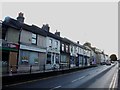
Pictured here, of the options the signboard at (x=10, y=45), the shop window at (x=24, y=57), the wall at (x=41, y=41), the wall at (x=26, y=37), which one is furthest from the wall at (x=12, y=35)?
the wall at (x=41, y=41)

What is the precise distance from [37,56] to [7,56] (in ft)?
27.6

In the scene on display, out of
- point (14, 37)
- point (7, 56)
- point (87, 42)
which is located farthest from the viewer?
point (87, 42)

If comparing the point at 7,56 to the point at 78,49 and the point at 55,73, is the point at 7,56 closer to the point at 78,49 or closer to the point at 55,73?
the point at 55,73

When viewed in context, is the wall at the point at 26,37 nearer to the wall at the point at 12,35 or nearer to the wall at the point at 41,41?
the wall at the point at 12,35

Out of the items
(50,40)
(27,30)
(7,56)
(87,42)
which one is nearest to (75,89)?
(7,56)

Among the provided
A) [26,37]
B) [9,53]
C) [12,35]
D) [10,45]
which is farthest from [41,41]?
[9,53]

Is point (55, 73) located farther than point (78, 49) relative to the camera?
No

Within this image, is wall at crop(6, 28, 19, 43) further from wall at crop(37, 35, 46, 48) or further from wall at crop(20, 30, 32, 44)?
wall at crop(37, 35, 46, 48)

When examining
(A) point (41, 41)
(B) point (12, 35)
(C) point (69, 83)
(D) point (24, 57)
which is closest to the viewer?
(C) point (69, 83)

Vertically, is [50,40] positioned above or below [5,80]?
above

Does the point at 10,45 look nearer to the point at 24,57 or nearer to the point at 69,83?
the point at 24,57

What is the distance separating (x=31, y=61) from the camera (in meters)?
31.4

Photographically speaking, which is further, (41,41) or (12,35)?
(41,41)

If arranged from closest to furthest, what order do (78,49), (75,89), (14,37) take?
(75,89) < (14,37) < (78,49)
